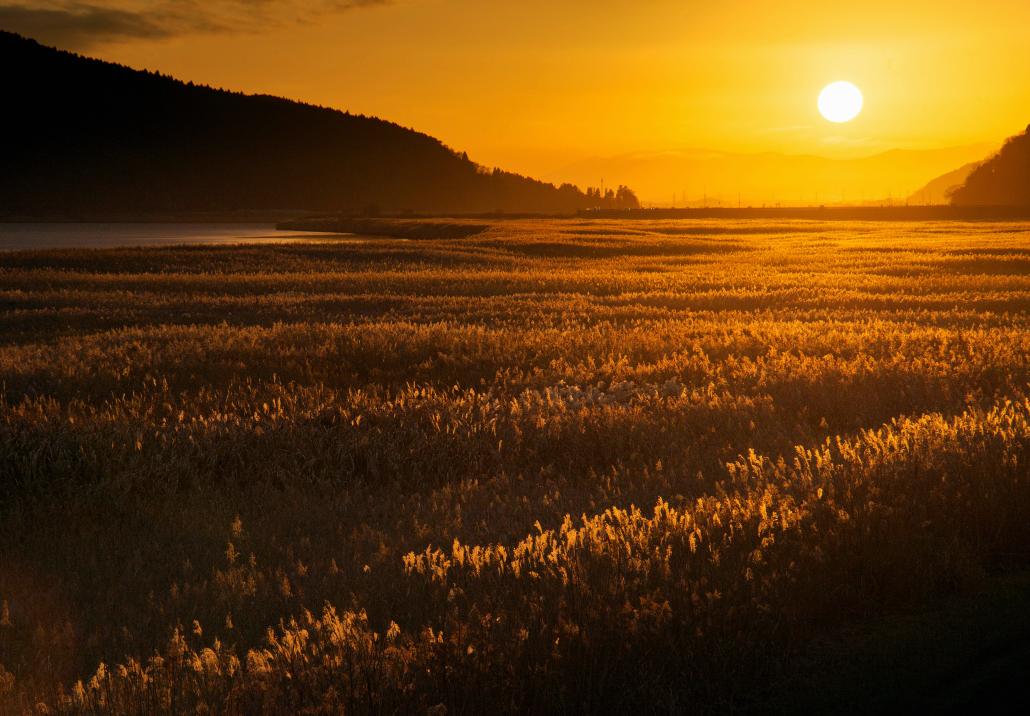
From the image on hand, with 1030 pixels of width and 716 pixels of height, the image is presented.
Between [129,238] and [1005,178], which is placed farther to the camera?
[1005,178]

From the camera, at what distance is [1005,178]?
16538 cm

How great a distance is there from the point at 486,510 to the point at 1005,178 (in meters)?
181

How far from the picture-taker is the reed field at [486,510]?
4879mm

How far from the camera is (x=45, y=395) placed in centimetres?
1330

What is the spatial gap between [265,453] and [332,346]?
6.71 m

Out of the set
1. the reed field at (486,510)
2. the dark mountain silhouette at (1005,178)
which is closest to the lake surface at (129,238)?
the reed field at (486,510)

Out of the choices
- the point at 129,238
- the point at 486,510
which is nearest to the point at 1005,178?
the point at 129,238

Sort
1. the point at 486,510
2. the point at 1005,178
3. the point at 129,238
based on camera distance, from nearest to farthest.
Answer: the point at 486,510, the point at 129,238, the point at 1005,178

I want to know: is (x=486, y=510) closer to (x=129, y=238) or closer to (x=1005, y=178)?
(x=129, y=238)

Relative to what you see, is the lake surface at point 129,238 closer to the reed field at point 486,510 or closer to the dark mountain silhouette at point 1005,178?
the reed field at point 486,510

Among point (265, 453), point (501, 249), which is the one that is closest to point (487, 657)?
point (265, 453)

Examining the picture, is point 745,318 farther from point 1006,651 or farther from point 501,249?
point 501,249

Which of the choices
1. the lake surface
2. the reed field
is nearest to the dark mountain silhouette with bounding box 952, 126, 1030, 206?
the lake surface

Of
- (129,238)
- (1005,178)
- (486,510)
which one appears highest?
(1005,178)
